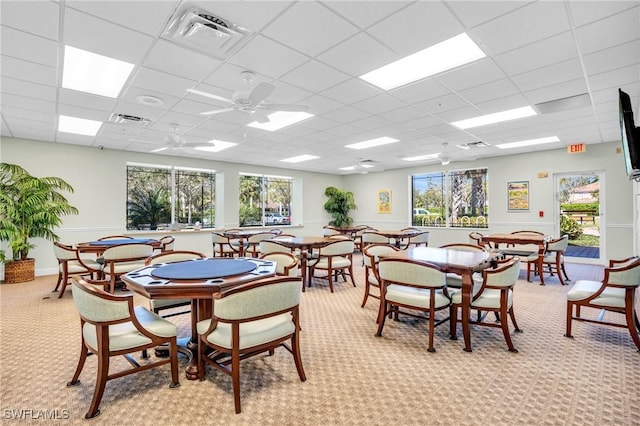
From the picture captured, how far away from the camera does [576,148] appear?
23.9ft

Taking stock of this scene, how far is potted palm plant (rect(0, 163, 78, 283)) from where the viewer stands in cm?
583

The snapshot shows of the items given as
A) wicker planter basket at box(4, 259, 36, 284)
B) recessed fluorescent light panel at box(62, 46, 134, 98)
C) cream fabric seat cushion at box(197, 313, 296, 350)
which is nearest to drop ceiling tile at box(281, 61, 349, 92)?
recessed fluorescent light panel at box(62, 46, 134, 98)

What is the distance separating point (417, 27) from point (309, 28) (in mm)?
926

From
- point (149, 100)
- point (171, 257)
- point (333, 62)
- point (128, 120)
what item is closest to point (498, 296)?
point (333, 62)

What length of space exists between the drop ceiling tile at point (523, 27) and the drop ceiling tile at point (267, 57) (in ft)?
5.47

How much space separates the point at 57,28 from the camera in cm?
264

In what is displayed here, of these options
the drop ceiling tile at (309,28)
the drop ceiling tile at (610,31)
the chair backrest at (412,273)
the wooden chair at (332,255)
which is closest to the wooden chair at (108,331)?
the chair backrest at (412,273)

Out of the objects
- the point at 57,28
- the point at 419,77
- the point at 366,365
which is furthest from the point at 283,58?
the point at 366,365

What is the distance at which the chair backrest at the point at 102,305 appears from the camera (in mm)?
2057

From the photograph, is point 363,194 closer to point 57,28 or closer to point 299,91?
point 299,91

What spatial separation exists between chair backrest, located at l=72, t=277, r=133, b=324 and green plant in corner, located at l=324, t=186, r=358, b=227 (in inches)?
381

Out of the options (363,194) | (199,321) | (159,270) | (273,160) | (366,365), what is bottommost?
(366,365)

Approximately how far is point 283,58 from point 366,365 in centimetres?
303

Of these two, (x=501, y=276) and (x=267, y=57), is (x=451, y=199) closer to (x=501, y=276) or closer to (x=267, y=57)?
(x=501, y=276)
